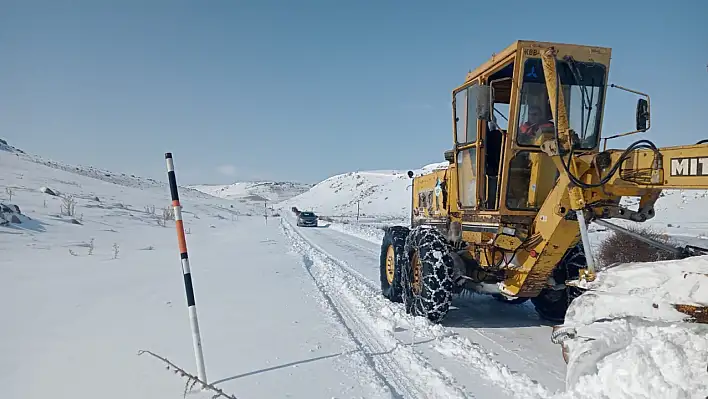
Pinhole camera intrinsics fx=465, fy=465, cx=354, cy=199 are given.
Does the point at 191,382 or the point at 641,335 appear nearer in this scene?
the point at 641,335

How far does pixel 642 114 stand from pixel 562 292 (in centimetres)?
234

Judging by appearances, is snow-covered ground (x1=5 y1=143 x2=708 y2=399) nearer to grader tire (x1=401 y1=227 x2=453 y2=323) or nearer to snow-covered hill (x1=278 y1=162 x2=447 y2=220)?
grader tire (x1=401 y1=227 x2=453 y2=323)

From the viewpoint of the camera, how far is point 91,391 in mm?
3469

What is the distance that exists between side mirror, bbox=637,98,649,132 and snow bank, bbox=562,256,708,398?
7.35 ft

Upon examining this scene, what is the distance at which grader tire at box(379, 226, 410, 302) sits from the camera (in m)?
7.15

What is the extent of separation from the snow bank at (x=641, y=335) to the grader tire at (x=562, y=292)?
6.95 ft

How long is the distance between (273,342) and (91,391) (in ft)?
5.82

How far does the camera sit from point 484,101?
520 cm

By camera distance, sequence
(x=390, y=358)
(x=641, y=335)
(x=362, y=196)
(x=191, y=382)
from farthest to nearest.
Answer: (x=362, y=196) < (x=390, y=358) < (x=191, y=382) < (x=641, y=335)

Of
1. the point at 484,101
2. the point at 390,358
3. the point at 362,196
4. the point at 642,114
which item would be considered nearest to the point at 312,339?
the point at 390,358

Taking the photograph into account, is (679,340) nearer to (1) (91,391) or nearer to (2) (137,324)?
(1) (91,391)

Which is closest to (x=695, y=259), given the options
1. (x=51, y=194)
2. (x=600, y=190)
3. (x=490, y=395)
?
(x=600, y=190)

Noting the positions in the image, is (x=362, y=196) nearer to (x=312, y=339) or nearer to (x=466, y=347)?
(x=312, y=339)

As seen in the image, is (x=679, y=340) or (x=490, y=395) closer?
(x=679, y=340)
